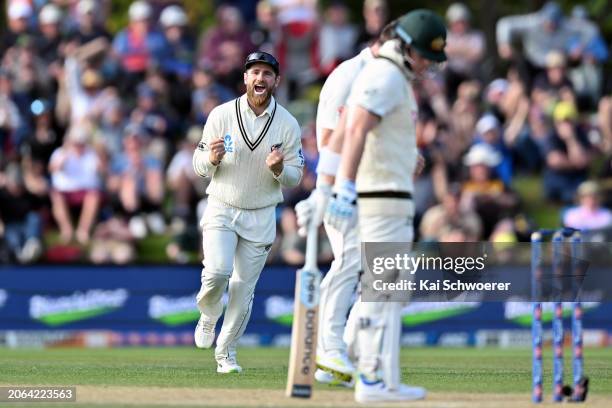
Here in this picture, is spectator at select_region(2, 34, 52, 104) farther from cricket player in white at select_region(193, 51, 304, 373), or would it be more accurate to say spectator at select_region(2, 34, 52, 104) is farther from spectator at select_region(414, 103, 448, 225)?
cricket player in white at select_region(193, 51, 304, 373)

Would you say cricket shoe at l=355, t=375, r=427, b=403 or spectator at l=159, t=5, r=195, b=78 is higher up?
spectator at l=159, t=5, r=195, b=78

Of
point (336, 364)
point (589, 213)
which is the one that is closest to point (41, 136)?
point (589, 213)

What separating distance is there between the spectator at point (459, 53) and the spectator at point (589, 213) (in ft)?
13.1

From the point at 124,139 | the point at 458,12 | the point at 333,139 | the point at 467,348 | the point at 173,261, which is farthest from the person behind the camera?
the point at 458,12

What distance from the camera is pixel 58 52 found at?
2370 cm

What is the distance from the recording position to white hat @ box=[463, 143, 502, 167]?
21500 mm

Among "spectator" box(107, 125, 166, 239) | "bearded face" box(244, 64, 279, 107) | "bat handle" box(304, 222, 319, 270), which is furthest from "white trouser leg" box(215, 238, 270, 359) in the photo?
"spectator" box(107, 125, 166, 239)

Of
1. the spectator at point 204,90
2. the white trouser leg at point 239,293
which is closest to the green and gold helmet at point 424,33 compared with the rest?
the white trouser leg at point 239,293

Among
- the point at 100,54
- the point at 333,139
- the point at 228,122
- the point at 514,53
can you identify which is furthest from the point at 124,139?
the point at 333,139

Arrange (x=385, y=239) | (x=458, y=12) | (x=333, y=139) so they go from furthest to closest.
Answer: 1. (x=458, y=12)
2. (x=333, y=139)
3. (x=385, y=239)

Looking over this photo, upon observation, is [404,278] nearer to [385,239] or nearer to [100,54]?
[385,239]

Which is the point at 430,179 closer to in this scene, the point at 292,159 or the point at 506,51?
the point at 506,51

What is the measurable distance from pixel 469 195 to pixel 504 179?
734mm

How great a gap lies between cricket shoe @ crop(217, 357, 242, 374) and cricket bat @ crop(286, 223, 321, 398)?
8.51 feet
